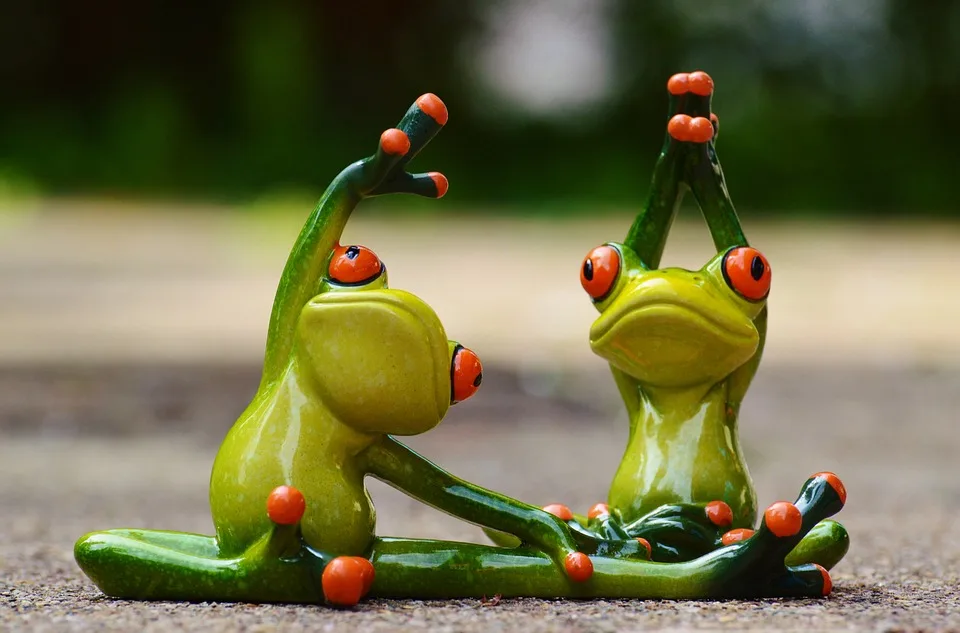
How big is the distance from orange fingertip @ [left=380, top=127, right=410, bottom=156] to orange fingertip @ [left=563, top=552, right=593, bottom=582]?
1.58ft

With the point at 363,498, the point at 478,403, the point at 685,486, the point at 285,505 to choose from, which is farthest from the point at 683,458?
the point at 478,403

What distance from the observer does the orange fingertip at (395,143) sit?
1.28 m

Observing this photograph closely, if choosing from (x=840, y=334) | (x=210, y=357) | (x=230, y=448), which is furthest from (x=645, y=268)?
(x=840, y=334)

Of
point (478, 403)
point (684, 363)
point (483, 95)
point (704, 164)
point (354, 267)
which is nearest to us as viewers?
point (354, 267)

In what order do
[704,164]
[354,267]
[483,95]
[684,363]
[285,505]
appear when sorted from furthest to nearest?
[483,95], [704,164], [684,363], [354,267], [285,505]

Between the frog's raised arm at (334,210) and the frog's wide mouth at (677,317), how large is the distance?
26 cm

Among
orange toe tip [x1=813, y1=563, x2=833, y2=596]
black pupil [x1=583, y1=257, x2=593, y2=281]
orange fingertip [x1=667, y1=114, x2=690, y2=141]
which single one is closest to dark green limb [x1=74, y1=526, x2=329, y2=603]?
black pupil [x1=583, y1=257, x2=593, y2=281]

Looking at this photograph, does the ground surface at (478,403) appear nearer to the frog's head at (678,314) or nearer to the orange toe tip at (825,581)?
the orange toe tip at (825,581)

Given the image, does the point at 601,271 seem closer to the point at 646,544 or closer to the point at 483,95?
the point at 646,544

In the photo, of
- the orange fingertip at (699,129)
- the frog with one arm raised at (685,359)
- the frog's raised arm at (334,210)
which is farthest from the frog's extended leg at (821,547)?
the frog's raised arm at (334,210)

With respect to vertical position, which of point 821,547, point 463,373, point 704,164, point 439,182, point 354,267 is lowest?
point 821,547

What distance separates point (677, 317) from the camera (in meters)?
1.35

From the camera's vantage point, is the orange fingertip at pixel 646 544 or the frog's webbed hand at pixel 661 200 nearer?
the orange fingertip at pixel 646 544

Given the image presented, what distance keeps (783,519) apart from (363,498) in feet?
1.49
